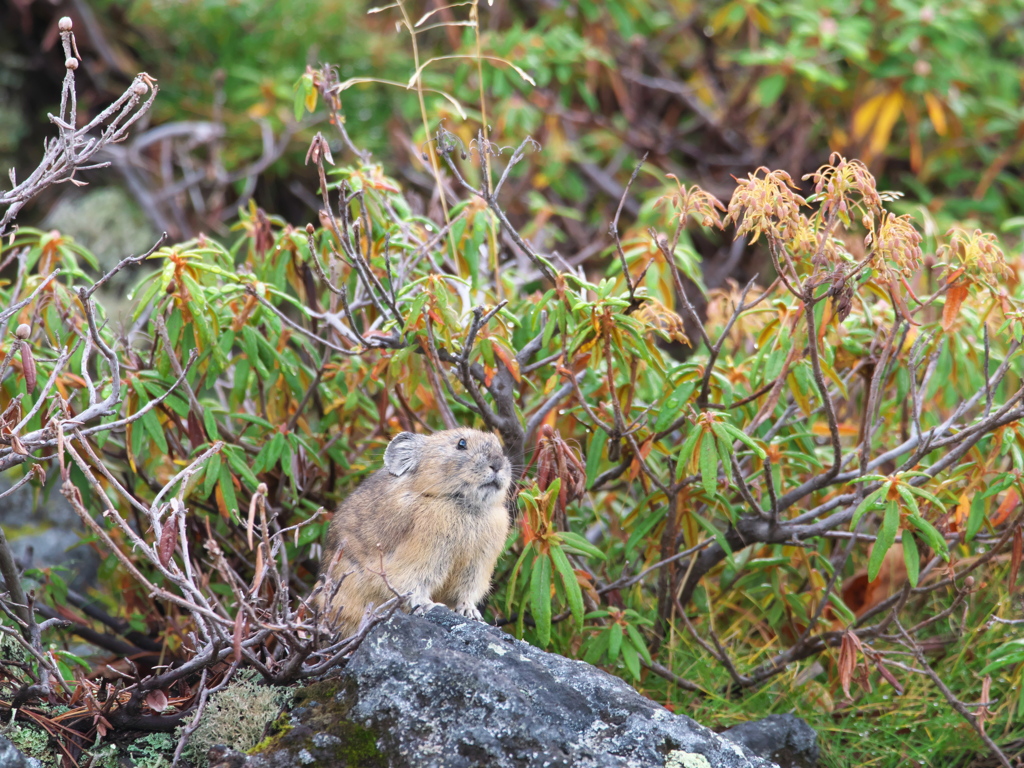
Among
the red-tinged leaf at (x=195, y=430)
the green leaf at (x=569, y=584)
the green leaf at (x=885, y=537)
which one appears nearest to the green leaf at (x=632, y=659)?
the green leaf at (x=569, y=584)

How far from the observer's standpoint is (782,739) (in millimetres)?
4184

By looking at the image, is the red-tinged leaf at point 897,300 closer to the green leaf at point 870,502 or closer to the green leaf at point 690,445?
the green leaf at point 870,502

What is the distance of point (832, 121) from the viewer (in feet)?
29.9

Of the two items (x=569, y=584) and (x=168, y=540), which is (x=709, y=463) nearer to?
(x=569, y=584)

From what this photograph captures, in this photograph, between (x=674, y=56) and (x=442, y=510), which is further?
(x=674, y=56)

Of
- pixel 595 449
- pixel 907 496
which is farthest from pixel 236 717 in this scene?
pixel 907 496

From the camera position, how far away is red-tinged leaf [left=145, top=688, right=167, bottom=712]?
12.8ft

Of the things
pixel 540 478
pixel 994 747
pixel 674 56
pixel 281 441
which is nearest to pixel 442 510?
pixel 540 478

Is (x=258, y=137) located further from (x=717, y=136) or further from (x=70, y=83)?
(x=70, y=83)

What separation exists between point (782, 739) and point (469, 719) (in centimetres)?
147

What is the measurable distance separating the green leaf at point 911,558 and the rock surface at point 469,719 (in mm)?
1102

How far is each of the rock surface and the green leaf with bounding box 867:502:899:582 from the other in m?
0.98

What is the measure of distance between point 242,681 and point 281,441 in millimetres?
1285

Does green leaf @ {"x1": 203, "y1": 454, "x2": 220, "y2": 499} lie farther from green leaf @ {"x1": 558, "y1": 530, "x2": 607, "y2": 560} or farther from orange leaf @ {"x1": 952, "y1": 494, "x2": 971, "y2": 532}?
orange leaf @ {"x1": 952, "y1": 494, "x2": 971, "y2": 532}
